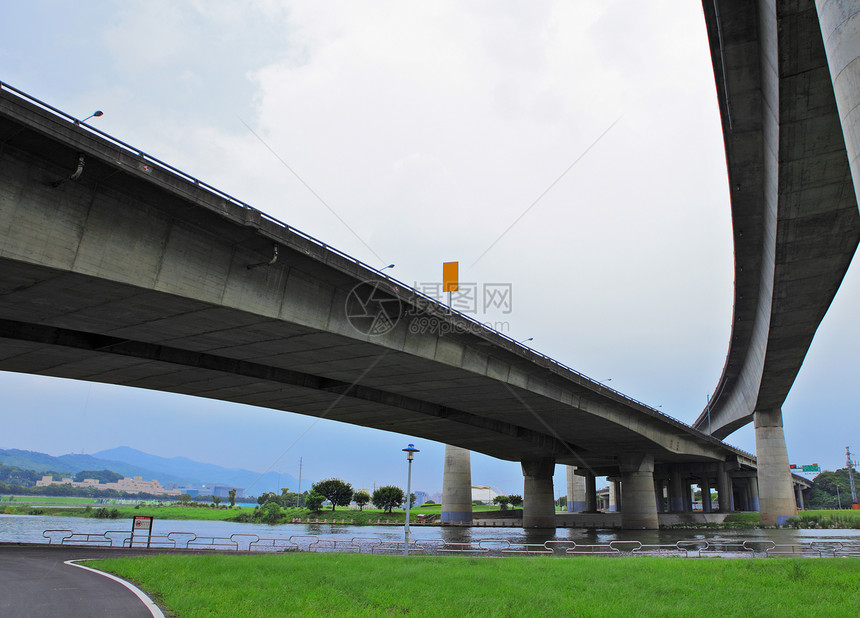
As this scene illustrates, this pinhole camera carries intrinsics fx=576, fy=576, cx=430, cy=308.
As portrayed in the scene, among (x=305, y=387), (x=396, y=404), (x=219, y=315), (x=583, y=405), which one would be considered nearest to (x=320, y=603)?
(x=219, y=315)

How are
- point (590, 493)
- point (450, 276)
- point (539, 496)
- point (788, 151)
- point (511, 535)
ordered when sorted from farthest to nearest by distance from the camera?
point (590, 493) → point (539, 496) → point (511, 535) → point (450, 276) → point (788, 151)

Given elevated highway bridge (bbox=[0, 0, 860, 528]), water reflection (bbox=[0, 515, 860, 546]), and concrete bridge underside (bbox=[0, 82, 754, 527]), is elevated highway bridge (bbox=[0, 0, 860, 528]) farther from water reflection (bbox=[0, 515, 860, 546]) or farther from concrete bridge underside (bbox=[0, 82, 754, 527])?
water reflection (bbox=[0, 515, 860, 546])

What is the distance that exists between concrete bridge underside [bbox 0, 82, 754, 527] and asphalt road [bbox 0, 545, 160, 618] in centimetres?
792

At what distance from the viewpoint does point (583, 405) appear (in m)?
41.8

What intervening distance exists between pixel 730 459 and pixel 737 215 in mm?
67007

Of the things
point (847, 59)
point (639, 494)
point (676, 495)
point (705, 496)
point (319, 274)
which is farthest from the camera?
point (705, 496)

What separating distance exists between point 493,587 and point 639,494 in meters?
51.5

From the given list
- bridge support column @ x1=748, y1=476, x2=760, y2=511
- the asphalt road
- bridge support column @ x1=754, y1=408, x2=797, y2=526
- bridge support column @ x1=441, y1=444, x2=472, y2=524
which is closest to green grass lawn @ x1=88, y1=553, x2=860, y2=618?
the asphalt road

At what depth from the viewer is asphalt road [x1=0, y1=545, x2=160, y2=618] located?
39.0 ft

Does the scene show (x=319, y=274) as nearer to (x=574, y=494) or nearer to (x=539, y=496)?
(x=539, y=496)

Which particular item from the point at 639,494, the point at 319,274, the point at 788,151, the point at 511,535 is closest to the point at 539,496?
the point at 639,494

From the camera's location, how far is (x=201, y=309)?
19.1m

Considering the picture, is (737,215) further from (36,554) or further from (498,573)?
(36,554)

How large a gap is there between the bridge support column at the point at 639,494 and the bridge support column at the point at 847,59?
54.5m
